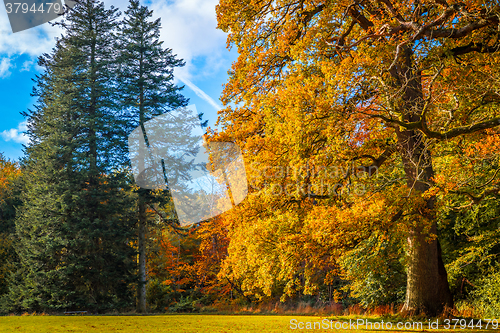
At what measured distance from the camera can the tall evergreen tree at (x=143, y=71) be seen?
23.1 metres

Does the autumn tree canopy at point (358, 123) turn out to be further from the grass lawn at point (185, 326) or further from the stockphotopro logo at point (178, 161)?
the stockphotopro logo at point (178, 161)

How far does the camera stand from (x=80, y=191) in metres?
20.4

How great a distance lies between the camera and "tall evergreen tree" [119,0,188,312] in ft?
75.7

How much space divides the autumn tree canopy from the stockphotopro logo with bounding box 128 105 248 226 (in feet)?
38.4

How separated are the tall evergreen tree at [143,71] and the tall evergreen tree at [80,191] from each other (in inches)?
42.1

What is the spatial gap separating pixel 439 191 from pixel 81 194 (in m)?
18.3

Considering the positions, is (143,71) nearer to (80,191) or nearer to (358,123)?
(80,191)

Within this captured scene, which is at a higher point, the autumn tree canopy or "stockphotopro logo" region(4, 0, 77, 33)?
"stockphotopro logo" region(4, 0, 77, 33)

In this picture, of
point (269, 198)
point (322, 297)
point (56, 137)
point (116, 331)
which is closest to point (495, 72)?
point (269, 198)

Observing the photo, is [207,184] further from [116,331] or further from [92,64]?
[116,331]

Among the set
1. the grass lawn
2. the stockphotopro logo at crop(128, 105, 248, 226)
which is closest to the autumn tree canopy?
the grass lawn

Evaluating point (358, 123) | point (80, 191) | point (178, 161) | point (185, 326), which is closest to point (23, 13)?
point (358, 123)

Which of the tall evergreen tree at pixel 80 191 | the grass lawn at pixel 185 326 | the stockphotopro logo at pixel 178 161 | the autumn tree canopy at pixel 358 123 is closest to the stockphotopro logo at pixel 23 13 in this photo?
the autumn tree canopy at pixel 358 123

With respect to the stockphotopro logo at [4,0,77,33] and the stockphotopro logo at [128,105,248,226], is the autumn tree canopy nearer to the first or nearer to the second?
the stockphotopro logo at [4,0,77,33]
